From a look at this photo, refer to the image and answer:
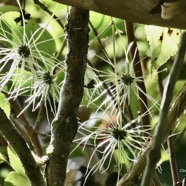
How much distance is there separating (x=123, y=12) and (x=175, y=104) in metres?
0.11

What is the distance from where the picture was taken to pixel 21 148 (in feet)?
1.28

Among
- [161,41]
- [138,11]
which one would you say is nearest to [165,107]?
[138,11]

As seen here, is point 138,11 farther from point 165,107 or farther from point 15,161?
point 15,161

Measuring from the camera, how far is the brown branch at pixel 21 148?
386 mm

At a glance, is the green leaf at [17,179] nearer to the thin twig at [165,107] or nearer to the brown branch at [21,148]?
the brown branch at [21,148]

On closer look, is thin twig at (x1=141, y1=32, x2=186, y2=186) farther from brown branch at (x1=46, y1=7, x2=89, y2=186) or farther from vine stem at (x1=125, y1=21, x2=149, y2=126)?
vine stem at (x1=125, y1=21, x2=149, y2=126)

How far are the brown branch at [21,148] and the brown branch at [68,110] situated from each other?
0.01 m

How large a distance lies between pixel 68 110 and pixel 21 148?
0.05m

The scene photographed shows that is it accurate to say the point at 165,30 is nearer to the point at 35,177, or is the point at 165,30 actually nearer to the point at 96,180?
the point at 35,177

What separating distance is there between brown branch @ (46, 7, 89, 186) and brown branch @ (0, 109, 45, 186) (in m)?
0.01

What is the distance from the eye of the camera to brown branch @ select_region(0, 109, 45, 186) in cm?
39

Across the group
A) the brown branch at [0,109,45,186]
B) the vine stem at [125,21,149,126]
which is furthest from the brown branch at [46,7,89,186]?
the vine stem at [125,21,149,126]

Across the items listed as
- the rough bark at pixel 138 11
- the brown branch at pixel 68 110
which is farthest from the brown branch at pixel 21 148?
the rough bark at pixel 138 11

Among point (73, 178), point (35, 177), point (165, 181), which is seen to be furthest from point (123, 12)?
point (73, 178)
